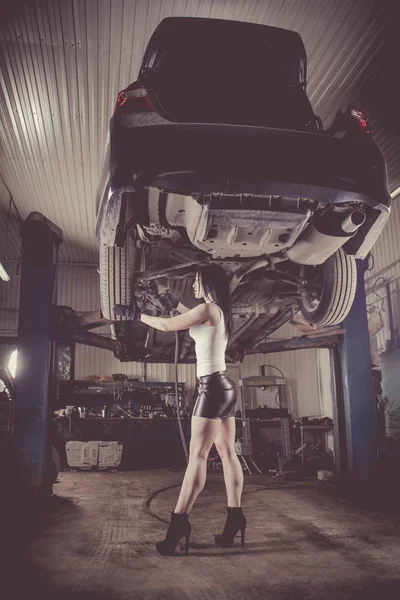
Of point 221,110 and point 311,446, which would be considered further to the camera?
point 311,446

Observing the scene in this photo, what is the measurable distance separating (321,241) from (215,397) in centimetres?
110

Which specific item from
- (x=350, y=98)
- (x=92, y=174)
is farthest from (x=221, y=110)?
(x=92, y=174)

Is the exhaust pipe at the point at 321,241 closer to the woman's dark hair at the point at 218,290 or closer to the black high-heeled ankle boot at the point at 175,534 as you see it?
the woman's dark hair at the point at 218,290

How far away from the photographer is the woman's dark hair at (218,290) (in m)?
2.45

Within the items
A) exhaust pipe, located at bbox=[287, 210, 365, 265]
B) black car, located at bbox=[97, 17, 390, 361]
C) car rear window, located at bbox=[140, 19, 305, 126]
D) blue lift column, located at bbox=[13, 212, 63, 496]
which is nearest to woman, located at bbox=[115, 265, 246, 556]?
black car, located at bbox=[97, 17, 390, 361]

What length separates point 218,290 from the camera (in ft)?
8.13

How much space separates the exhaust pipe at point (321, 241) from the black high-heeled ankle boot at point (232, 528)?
59.1 inches

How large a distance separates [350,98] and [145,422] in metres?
5.29

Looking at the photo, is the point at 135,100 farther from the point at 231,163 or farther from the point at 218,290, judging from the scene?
the point at 218,290

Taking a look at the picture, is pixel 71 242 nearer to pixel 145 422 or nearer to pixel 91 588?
pixel 145 422

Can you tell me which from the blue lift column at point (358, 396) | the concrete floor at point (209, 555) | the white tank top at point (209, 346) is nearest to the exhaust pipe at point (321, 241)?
the white tank top at point (209, 346)

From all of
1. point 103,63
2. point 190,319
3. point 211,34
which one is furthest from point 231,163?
point 103,63

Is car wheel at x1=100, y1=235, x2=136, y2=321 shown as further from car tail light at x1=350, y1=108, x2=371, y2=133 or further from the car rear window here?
car tail light at x1=350, y1=108, x2=371, y2=133

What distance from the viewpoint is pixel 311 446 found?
Answer: 6359 millimetres
